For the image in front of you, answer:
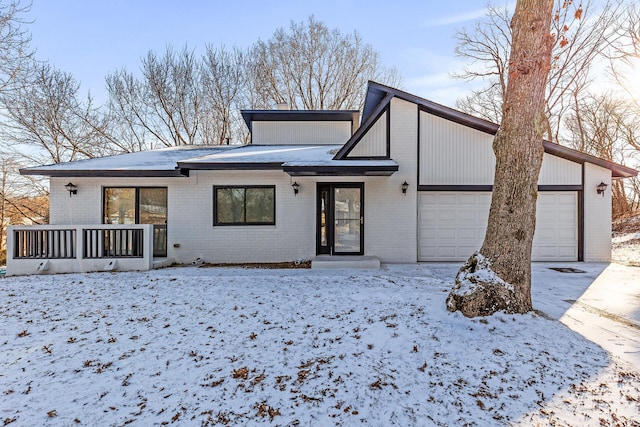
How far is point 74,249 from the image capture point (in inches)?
301

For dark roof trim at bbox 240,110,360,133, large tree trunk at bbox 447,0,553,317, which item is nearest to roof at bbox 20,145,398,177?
dark roof trim at bbox 240,110,360,133

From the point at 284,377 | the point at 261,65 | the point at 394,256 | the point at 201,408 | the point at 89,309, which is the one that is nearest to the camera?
the point at 201,408

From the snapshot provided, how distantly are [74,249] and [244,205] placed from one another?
426 centimetres

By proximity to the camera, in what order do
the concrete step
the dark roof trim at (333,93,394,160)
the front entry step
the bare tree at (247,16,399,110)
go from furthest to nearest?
the bare tree at (247,16,399,110)
the dark roof trim at (333,93,394,160)
the concrete step
the front entry step

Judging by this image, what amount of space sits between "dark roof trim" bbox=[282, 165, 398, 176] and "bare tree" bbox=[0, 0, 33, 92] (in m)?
9.95

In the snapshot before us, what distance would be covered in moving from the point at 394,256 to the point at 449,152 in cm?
328

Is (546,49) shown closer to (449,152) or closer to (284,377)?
(449,152)

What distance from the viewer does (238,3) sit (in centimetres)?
1098

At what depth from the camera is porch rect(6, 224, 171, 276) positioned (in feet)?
24.5

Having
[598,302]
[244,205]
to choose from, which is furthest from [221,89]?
[598,302]

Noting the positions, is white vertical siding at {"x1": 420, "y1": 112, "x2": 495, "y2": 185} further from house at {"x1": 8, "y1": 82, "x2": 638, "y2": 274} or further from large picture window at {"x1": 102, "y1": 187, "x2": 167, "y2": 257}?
large picture window at {"x1": 102, "y1": 187, "x2": 167, "y2": 257}

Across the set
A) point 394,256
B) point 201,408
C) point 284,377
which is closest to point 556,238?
point 394,256

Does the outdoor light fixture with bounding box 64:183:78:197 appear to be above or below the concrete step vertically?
above

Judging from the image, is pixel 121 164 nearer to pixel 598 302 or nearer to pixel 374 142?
pixel 374 142
